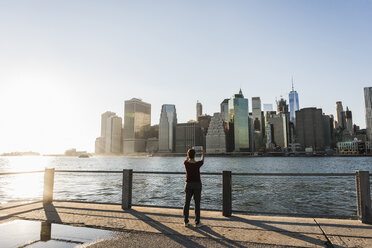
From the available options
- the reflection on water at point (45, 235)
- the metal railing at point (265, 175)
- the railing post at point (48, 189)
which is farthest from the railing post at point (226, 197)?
the railing post at point (48, 189)

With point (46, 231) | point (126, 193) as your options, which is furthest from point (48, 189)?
point (46, 231)

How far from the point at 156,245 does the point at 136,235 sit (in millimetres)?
829

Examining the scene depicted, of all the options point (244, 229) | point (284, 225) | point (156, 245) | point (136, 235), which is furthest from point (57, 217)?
point (284, 225)

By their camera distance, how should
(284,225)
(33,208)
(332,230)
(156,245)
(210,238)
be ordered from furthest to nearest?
(33,208) → (284,225) → (332,230) → (210,238) → (156,245)

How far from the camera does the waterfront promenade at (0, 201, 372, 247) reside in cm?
514

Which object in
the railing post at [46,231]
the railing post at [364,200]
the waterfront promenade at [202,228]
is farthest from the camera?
the railing post at [364,200]

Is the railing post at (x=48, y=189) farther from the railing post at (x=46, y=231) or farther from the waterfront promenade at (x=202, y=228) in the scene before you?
the railing post at (x=46, y=231)

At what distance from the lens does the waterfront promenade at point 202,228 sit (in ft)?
16.9

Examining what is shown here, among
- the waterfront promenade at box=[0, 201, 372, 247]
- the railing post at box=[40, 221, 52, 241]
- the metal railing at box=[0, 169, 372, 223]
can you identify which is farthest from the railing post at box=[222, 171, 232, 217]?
the railing post at box=[40, 221, 52, 241]

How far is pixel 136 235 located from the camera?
5.62m

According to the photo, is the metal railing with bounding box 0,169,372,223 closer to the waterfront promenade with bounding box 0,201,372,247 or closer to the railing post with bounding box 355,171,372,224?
the railing post with bounding box 355,171,372,224

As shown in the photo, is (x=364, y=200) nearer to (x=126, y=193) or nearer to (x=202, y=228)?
(x=202, y=228)

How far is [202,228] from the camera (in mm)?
6195

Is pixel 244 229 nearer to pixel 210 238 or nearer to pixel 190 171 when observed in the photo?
pixel 210 238
